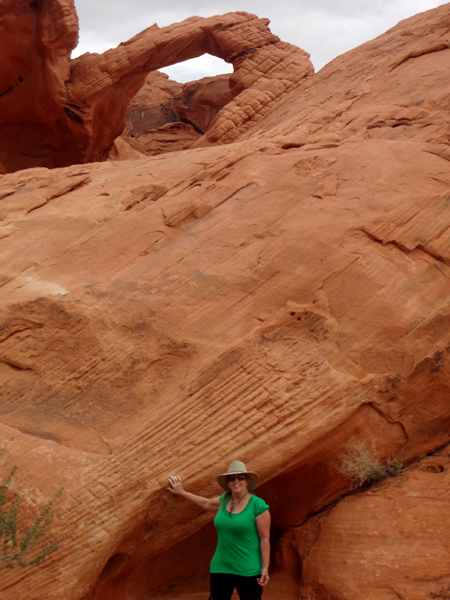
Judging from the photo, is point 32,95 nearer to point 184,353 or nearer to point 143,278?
point 143,278

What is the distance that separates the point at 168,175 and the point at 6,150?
7951 millimetres

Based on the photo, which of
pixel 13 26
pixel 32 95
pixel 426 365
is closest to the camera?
Answer: pixel 426 365

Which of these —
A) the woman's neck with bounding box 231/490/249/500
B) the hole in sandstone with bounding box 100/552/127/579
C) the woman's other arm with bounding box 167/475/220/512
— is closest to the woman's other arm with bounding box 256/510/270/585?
the woman's neck with bounding box 231/490/249/500

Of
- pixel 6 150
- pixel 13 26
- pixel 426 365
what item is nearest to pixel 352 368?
pixel 426 365

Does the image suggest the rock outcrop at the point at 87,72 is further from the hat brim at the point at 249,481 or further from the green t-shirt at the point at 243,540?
the green t-shirt at the point at 243,540

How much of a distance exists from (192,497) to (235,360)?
1282 millimetres

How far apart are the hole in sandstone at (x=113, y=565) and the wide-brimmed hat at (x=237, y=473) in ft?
4.05

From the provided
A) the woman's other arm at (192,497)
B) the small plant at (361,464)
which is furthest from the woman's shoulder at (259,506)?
the small plant at (361,464)

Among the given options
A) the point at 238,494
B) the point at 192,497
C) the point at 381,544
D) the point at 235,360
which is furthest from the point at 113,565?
the point at 381,544

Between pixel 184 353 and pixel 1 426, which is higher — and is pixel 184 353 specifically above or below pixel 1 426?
above

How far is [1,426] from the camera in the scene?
502 centimetres

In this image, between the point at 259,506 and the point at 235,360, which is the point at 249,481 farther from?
the point at 235,360

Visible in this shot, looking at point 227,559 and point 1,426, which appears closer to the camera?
point 227,559

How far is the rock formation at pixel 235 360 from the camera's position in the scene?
482 centimetres
